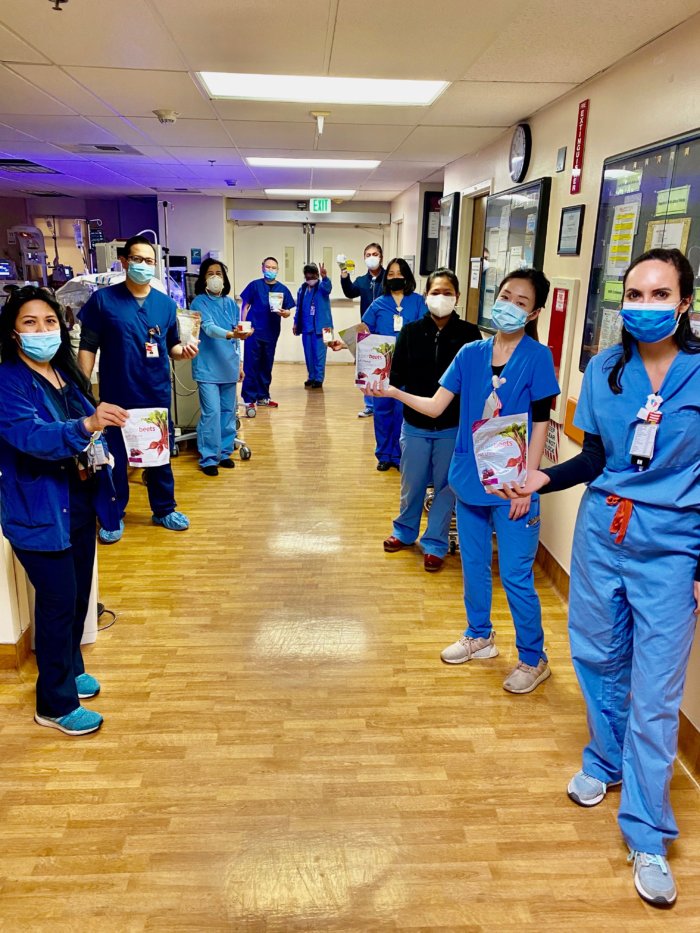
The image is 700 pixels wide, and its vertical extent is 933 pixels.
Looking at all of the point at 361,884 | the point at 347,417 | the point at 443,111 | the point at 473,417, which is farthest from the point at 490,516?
the point at 347,417

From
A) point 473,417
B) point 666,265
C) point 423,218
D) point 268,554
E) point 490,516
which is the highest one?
point 423,218

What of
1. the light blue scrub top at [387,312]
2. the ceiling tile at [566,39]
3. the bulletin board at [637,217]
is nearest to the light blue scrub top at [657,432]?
the bulletin board at [637,217]

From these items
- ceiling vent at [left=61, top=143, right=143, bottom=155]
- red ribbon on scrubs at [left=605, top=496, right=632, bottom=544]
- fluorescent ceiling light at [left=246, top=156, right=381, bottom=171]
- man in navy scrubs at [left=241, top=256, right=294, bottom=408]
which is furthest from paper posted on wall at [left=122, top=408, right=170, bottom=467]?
man in navy scrubs at [left=241, top=256, right=294, bottom=408]

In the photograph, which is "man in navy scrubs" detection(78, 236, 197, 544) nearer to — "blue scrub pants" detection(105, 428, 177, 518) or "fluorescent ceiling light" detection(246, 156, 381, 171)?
"blue scrub pants" detection(105, 428, 177, 518)

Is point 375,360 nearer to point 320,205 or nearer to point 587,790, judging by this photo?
point 587,790

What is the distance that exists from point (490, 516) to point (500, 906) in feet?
4.18

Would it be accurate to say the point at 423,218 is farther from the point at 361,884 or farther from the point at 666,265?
the point at 361,884

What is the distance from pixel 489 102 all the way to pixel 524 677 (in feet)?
9.96

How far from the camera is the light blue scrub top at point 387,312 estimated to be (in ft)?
15.4

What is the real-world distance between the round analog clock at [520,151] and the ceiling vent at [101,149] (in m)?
3.26

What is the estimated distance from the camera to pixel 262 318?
7.26 m

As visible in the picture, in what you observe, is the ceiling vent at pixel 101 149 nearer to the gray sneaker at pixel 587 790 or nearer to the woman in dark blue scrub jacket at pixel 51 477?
the woman in dark blue scrub jacket at pixel 51 477

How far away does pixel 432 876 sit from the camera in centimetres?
175

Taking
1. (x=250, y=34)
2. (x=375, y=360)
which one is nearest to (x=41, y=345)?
(x=375, y=360)
